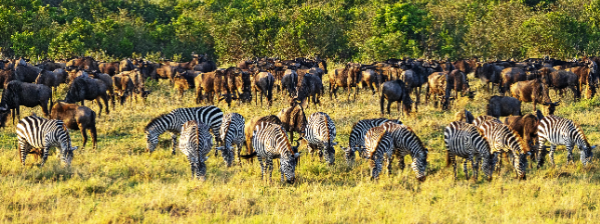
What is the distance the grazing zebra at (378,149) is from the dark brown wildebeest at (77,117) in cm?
823

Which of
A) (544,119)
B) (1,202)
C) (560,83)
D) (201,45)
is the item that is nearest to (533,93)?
(560,83)

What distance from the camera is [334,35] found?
176 feet

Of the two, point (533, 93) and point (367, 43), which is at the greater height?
point (367, 43)

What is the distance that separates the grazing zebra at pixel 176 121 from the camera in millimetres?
17109

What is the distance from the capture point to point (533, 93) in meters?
24.0

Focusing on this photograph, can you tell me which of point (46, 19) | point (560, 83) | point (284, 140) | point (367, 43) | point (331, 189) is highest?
point (46, 19)

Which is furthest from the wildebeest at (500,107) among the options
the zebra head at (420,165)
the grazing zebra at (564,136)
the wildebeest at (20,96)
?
the wildebeest at (20,96)

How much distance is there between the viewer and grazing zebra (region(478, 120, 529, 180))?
14000 mm

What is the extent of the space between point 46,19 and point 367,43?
30774mm

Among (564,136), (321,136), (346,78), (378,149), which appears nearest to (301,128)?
(321,136)

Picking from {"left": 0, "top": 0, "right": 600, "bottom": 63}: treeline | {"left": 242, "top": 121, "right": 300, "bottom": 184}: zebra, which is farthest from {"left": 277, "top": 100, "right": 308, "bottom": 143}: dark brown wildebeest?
{"left": 0, "top": 0, "right": 600, "bottom": 63}: treeline

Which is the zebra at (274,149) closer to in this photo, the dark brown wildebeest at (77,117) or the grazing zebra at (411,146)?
the grazing zebra at (411,146)

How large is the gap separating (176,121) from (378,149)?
20.7ft

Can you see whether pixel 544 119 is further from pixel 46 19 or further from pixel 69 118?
pixel 46 19
